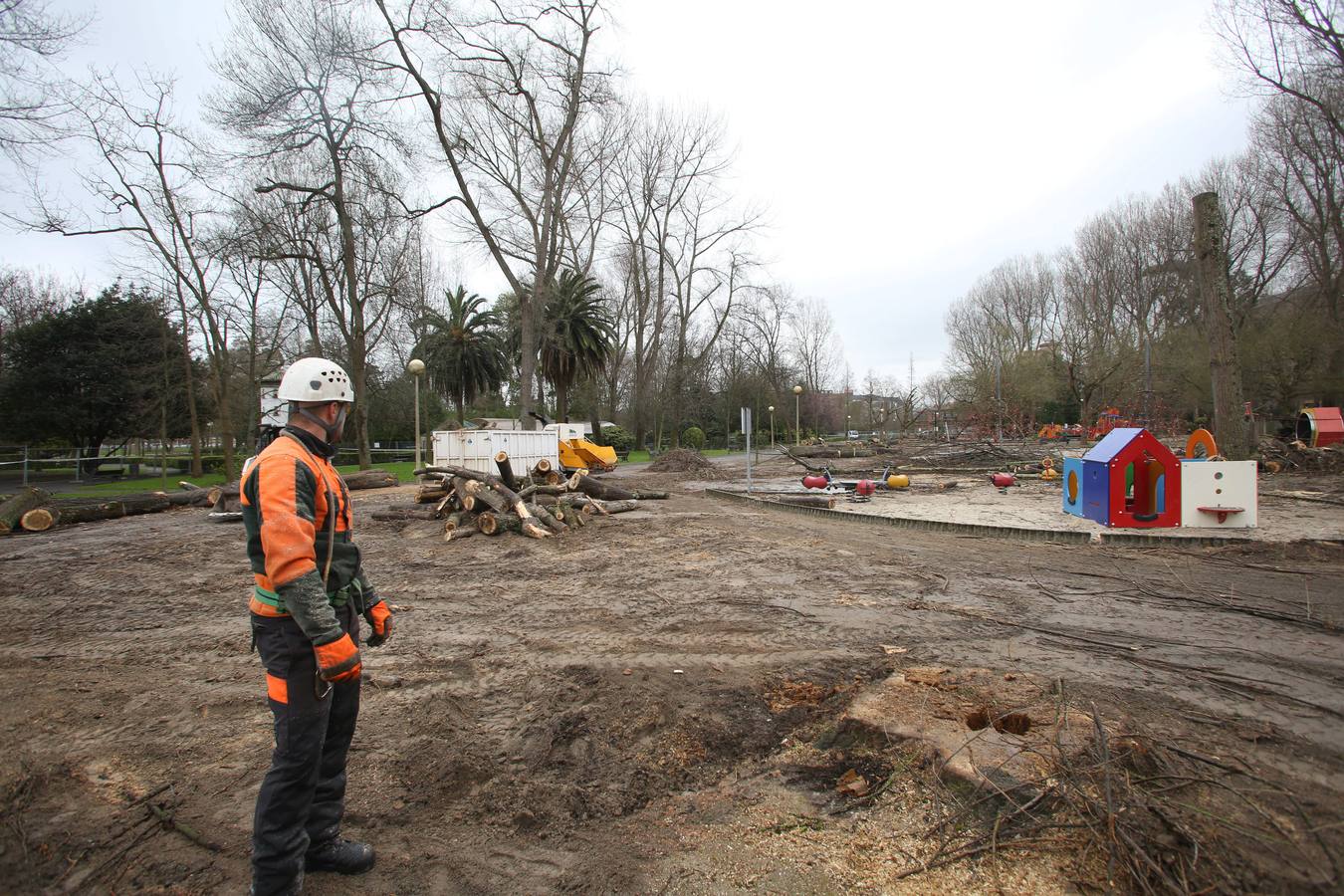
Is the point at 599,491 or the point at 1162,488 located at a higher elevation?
the point at 1162,488

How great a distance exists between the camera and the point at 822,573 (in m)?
7.65

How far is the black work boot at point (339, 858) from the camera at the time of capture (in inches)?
103

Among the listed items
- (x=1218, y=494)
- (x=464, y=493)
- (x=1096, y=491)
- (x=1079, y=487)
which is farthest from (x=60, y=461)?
(x=1218, y=494)

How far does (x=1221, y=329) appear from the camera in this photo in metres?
14.0

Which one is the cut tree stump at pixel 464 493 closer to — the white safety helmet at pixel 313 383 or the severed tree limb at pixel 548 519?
the severed tree limb at pixel 548 519

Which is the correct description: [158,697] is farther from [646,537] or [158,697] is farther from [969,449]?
[969,449]

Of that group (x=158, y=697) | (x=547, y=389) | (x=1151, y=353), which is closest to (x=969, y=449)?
(x=1151, y=353)

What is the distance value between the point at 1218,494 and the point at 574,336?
105 ft

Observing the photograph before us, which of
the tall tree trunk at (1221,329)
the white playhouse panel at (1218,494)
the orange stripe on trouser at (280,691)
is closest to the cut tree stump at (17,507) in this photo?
the orange stripe on trouser at (280,691)

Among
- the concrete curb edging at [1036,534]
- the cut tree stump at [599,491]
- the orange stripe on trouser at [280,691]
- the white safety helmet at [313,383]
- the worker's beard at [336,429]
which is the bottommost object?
the concrete curb edging at [1036,534]

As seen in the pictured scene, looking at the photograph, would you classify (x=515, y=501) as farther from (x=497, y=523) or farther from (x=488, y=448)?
(x=488, y=448)

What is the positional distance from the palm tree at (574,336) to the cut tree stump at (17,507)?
23.8 m

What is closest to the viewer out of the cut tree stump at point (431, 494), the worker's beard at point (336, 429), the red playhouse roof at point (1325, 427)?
the worker's beard at point (336, 429)

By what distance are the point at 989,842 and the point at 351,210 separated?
27797 millimetres
